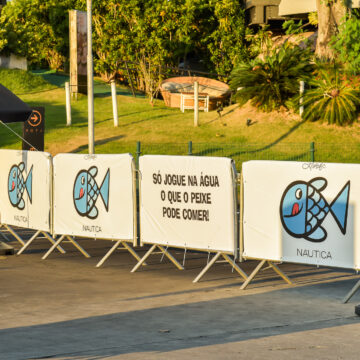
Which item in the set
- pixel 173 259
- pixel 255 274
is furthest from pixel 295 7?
pixel 255 274

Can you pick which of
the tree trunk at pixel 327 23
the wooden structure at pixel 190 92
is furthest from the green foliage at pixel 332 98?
the wooden structure at pixel 190 92

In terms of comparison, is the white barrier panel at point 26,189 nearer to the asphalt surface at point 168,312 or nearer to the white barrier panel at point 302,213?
the asphalt surface at point 168,312

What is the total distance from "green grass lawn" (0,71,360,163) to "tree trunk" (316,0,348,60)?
363 cm

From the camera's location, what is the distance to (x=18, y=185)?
50.9 ft

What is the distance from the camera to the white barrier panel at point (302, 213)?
1090cm

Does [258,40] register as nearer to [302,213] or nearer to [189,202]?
[189,202]

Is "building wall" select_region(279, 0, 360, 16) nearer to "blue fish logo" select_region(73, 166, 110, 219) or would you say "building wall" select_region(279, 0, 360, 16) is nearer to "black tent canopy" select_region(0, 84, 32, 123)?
"black tent canopy" select_region(0, 84, 32, 123)

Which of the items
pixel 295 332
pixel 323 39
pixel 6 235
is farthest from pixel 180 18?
pixel 295 332

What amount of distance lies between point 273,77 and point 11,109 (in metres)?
21.1

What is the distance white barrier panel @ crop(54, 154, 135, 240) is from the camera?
44.3 ft

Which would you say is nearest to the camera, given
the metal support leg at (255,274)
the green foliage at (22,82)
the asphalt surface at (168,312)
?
the asphalt surface at (168,312)

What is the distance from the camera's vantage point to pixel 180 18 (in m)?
52.4

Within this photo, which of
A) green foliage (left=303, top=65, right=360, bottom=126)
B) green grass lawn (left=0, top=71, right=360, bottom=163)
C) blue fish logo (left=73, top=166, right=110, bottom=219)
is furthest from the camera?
green foliage (left=303, top=65, right=360, bottom=126)

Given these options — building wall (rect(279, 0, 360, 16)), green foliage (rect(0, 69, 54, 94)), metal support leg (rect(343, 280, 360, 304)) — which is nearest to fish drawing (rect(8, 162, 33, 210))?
metal support leg (rect(343, 280, 360, 304))
